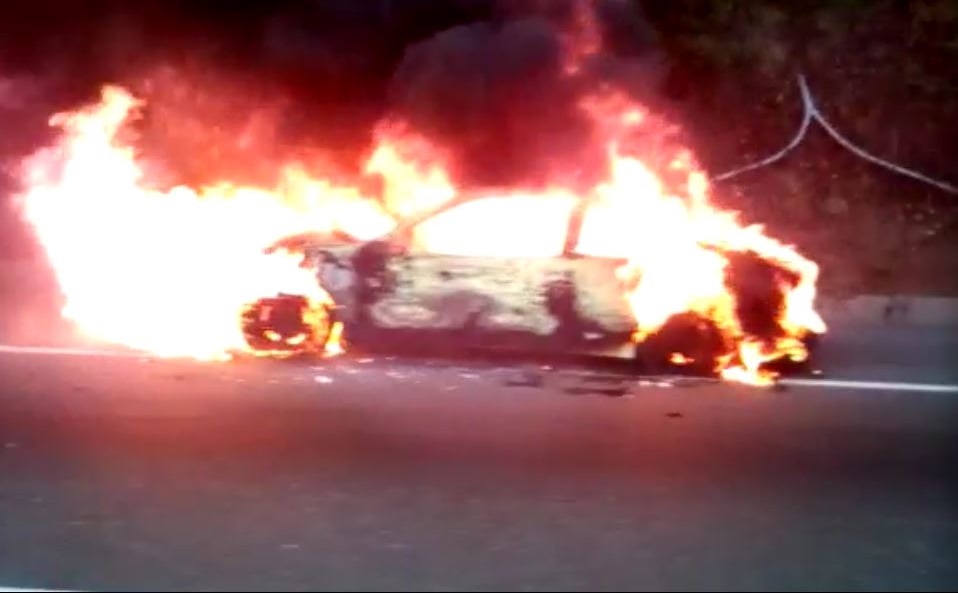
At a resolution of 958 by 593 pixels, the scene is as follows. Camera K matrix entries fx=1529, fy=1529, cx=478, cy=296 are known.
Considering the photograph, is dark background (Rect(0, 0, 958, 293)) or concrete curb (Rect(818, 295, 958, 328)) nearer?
concrete curb (Rect(818, 295, 958, 328))

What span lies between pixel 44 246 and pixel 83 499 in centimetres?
792

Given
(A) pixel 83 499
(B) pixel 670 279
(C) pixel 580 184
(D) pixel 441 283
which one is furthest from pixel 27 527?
(C) pixel 580 184

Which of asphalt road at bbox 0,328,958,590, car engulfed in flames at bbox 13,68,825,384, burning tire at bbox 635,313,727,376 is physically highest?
car engulfed in flames at bbox 13,68,825,384

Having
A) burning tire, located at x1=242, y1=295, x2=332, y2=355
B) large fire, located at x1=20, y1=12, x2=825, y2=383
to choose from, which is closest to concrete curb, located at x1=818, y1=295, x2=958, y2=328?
large fire, located at x1=20, y1=12, x2=825, y2=383

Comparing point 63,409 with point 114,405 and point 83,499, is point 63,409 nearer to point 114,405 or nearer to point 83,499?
point 114,405

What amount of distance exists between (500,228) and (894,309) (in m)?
4.43

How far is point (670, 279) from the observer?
30.3 feet

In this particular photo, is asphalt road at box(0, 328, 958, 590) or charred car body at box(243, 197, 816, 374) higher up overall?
charred car body at box(243, 197, 816, 374)

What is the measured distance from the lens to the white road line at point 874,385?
29.4 feet

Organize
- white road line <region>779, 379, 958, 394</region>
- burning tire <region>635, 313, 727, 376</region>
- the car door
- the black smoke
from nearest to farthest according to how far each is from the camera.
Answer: white road line <region>779, 379, 958, 394</region> → burning tire <region>635, 313, 727, 376</region> → the car door → the black smoke

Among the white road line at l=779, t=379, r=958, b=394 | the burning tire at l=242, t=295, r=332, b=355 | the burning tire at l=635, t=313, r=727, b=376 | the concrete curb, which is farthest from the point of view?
the concrete curb

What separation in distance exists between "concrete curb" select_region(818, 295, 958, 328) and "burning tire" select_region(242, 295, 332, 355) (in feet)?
15.0

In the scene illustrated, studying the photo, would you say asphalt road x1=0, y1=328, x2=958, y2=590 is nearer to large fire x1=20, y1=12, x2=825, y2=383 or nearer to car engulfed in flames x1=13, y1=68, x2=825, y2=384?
car engulfed in flames x1=13, y1=68, x2=825, y2=384

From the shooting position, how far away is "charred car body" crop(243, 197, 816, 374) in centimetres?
923
